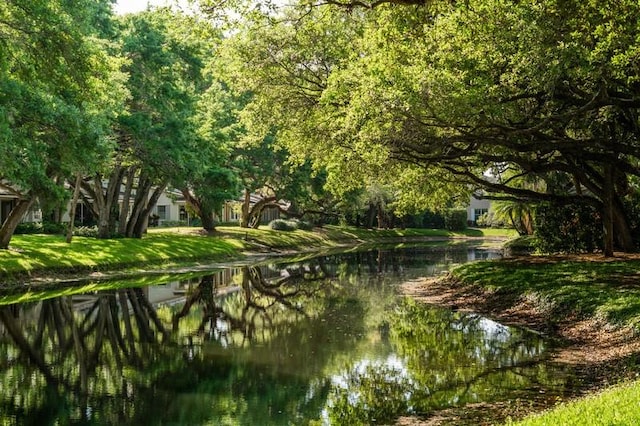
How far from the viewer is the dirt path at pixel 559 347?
9.63 m

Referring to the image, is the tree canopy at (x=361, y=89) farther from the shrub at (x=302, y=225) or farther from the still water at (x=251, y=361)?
the shrub at (x=302, y=225)

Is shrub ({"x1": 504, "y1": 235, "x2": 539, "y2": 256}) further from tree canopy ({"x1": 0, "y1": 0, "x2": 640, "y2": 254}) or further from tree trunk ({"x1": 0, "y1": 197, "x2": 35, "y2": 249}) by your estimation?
tree trunk ({"x1": 0, "y1": 197, "x2": 35, "y2": 249})

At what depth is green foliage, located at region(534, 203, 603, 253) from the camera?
30.0 meters

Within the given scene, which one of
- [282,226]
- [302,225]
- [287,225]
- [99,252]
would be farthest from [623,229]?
[302,225]

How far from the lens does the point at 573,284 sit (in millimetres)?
19062

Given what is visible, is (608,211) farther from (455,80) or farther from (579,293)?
(455,80)

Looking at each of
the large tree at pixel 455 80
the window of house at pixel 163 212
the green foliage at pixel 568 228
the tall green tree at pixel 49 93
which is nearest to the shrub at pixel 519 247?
the green foliage at pixel 568 228

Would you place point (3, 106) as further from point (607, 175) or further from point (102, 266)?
point (607, 175)

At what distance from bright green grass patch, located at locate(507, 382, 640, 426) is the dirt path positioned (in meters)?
1.50

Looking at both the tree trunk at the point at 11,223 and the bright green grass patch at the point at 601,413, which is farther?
the tree trunk at the point at 11,223

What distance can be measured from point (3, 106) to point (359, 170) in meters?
11.7

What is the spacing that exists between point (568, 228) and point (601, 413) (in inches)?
1006

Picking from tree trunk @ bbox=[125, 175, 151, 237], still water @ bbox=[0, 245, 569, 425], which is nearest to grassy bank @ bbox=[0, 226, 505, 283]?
tree trunk @ bbox=[125, 175, 151, 237]

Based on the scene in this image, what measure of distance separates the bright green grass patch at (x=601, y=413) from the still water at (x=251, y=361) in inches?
92.1
